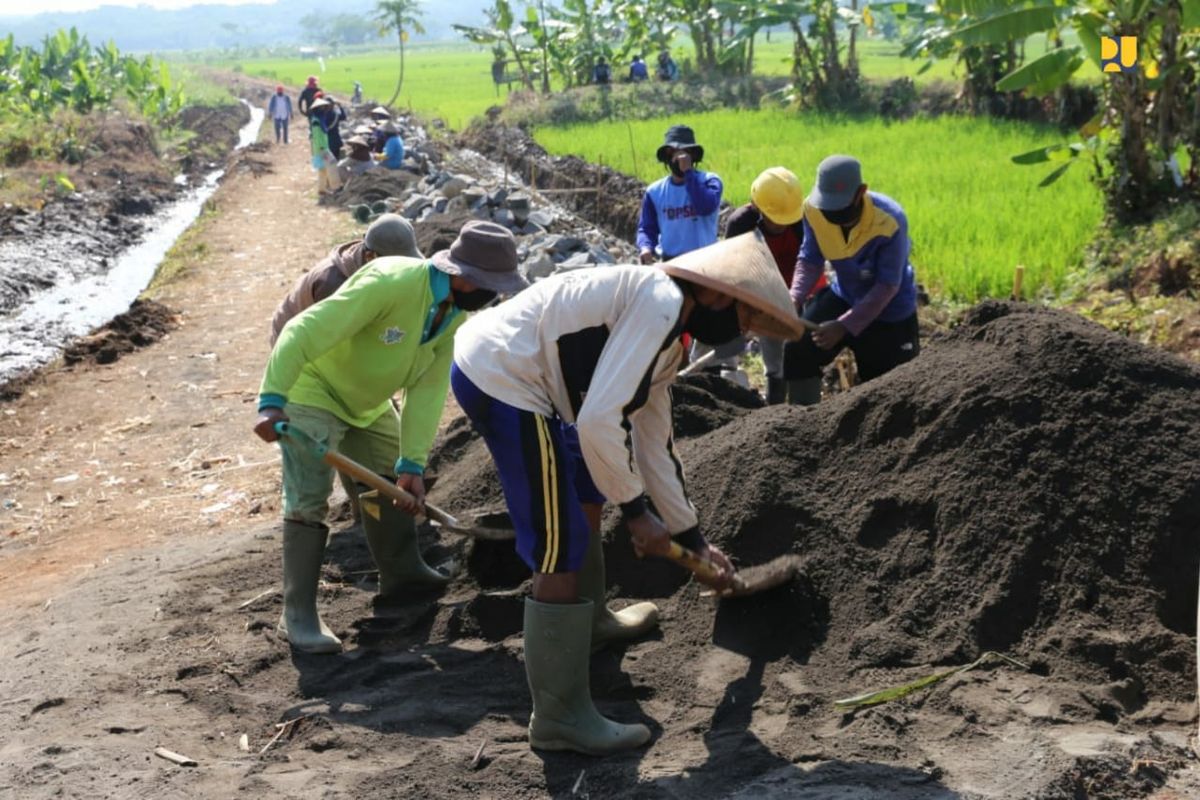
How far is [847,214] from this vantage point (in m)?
5.70

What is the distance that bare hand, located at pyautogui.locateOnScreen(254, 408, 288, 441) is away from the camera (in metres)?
4.25

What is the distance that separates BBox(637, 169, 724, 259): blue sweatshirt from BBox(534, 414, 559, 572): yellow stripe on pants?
11.8 feet

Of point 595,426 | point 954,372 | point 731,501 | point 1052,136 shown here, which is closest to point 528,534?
point 595,426

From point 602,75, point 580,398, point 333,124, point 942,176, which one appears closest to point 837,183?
point 580,398

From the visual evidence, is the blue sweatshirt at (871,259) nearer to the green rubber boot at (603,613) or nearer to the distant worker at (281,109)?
the green rubber boot at (603,613)

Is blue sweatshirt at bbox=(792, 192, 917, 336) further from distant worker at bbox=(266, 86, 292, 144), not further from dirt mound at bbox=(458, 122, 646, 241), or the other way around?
distant worker at bbox=(266, 86, 292, 144)

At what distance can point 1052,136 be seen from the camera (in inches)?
615

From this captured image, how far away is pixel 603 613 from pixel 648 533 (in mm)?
954

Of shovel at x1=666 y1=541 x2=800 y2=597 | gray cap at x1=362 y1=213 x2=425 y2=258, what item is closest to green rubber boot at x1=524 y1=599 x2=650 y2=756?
shovel at x1=666 y1=541 x2=800 y2=597

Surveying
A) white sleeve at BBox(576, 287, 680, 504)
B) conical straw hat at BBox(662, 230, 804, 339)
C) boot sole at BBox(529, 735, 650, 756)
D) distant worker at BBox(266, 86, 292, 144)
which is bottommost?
boot sole at BBox(529, 735, 650, 756)

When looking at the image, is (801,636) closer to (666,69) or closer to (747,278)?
(747,278)

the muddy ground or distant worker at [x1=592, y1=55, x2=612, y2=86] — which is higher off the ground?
distant worker at [x1=592, y1=55, x2=612, y2=86]

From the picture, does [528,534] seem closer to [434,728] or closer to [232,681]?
[434,728]

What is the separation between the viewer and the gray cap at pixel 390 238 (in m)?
5.39
